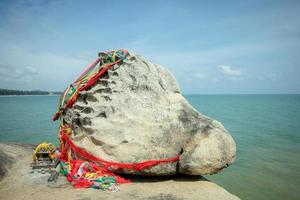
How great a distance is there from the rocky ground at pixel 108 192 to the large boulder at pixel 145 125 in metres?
0.24

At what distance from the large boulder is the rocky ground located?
24cm

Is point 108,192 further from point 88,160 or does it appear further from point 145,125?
point 145,125

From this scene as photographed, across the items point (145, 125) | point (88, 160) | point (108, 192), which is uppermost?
point (145, 125)

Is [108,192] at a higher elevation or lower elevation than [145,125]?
lower

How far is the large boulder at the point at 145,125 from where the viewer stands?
417 centimetres

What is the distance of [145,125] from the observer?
4.44 metres

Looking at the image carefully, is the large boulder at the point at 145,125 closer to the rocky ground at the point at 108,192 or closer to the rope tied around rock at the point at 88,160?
the rope tied around rock at the point at 88,160

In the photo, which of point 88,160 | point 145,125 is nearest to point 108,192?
point 88,160

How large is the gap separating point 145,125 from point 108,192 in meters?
1.28

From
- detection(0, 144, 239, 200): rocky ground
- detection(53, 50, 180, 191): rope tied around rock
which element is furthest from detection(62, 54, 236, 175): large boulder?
detection(0, 144, 239, 200): rocky ground

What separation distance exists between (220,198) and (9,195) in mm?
3145

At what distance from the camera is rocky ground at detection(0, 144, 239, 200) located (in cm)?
367

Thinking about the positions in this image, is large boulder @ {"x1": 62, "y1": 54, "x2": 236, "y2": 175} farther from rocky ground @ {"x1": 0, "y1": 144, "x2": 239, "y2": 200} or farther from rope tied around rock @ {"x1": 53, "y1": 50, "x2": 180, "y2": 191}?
rocky ground @ {"x1": 0, "y1": 144, "x2": 239, "y2": 200}

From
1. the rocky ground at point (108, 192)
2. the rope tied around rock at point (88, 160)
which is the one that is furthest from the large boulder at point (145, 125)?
the rocky ground at point (108, 192)
